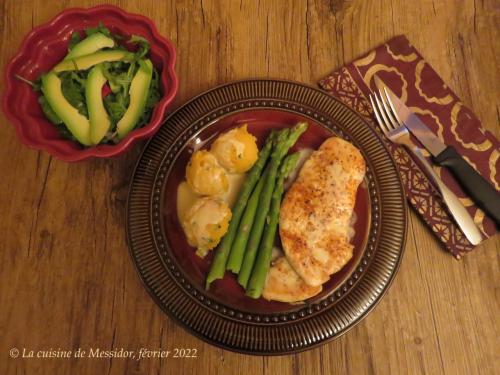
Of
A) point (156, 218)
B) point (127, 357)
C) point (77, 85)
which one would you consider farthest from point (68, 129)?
point (127, 357)

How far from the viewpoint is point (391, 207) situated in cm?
157

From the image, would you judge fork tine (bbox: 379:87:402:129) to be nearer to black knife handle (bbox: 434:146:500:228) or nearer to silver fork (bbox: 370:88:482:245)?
silver fork (bbox: 370:88:482:245)

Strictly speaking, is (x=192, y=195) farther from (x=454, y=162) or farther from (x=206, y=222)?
(x=454, y=162)

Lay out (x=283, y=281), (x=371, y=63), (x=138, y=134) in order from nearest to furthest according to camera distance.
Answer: (x=138, y=134) → (x=283, y=281) → (x=371, y=63)

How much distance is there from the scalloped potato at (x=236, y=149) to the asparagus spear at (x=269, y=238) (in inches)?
5.4

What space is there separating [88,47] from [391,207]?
1.31 meters

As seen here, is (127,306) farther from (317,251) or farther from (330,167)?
(330,167)

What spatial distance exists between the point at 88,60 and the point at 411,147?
1332 millimetres

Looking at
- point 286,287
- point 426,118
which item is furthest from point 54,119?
point 426,118

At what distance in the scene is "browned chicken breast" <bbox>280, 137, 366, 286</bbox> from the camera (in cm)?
148

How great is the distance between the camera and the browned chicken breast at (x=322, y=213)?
4.85ft

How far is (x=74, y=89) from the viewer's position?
1.39 metres

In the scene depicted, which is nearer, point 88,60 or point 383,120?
point 88,60

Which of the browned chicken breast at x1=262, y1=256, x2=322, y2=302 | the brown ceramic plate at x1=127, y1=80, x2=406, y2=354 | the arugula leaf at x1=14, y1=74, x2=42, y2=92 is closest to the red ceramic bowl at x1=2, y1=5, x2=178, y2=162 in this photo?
the arugula leaf at x1=14, y1=74, x2=42, y2=92
